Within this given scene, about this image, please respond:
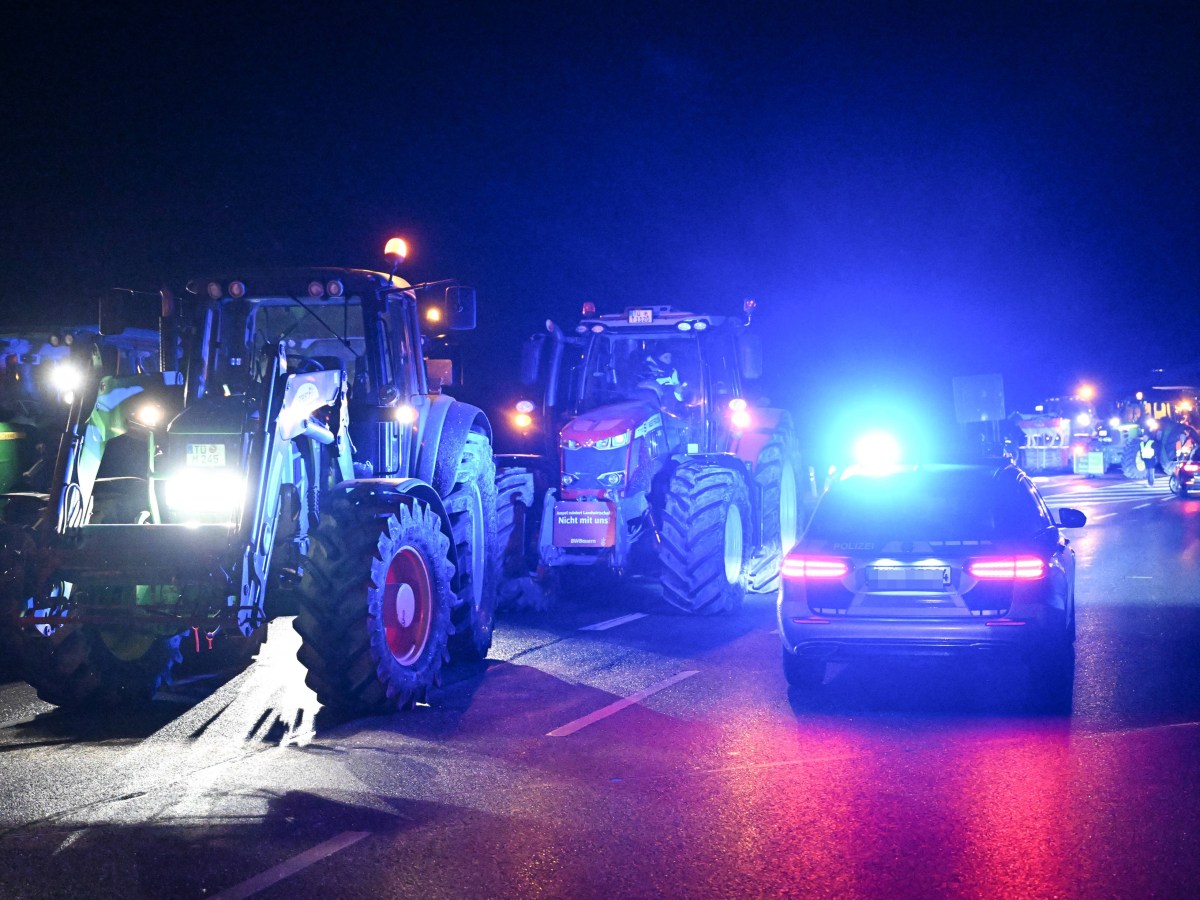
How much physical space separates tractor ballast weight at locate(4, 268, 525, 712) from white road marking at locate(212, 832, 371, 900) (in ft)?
7.00

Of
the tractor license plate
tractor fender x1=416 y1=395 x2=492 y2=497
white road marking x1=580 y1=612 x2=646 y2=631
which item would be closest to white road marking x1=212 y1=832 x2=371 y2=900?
tractor fender x1=416 y1=395 x2=492 y2=497

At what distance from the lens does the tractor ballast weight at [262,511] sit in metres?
7.36

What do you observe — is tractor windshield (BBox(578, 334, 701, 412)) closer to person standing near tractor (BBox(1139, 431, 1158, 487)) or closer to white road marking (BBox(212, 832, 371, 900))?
white road marking (BBox(212, 832, 371, 900))

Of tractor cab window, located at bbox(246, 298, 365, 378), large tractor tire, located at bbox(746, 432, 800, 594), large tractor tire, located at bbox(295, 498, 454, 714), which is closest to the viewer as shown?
large tractor tire, located at bbox(295, 498, 454, 714)

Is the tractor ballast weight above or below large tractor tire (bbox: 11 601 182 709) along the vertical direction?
above

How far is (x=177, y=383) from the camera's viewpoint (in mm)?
8578

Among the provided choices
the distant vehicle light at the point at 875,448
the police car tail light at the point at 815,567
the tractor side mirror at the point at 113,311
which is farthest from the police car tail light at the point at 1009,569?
the distant vehicle light at the point at 875,448

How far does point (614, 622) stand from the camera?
1202cm

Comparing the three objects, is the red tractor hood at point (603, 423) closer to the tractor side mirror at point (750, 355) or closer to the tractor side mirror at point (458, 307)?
the tractor side mirror at point (750, 355)

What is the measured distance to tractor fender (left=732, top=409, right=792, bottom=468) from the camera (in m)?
14.1

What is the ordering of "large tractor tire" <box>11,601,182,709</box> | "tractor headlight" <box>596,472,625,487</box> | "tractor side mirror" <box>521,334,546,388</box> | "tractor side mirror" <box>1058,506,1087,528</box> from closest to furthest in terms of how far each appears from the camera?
1. "large tractor tire" <box>11,601,182,709</box>
2. "tractor side mirror" <box>1058,506,1087,528</box>
3. "tractor headlight" <box>596,472,625,487</box>
4. "tractor side mirror" <box>521,334,546,388</box>

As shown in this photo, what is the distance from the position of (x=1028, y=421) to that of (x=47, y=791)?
43661 mm

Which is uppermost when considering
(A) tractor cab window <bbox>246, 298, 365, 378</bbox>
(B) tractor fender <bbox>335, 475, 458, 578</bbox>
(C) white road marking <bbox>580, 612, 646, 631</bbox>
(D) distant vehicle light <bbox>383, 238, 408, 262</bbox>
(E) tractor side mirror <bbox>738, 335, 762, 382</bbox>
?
(D) distant vehicle light <bbox>383, 238, 408, 262</bbox>

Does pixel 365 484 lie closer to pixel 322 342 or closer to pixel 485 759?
pixel 322 342
